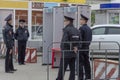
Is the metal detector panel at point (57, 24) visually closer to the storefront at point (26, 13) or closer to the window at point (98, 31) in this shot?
the window at point (98, 31)

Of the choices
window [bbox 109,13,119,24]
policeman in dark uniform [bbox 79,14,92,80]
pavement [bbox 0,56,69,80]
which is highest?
window [bbox 109,13,119,24]

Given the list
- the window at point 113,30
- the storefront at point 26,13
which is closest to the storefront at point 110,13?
the storefront at point 26,13

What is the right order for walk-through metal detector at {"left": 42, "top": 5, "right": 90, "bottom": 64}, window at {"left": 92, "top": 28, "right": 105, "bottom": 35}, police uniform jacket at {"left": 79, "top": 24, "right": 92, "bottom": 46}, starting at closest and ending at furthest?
police uniform jacket at {"left": 79, "top": 24, "right": 92, "bottom": 46} → walk-through metal detector at {"left": 42, "top": 5, "right": 90, "bottom": 64} → window at {"left": 92, "top": 28, "right": 105, "bottom": 35}

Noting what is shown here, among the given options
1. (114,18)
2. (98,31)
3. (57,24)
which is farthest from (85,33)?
(114,18)

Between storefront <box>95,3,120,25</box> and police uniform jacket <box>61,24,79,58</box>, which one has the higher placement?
storefront <box>95,3,120,25</box>

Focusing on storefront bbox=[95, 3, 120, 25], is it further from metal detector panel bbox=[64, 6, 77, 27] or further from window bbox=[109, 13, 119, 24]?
metal detector panel bbox=[64, 6, 77, 27]

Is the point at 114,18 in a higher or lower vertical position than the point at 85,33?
higher

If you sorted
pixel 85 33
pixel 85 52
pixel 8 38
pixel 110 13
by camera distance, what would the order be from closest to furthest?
pixel 85 52 < pixel 85 33 < pixel 8 38 < pixel 110 13

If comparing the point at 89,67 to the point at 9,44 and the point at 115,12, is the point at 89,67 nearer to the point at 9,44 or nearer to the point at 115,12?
the point at 9,44

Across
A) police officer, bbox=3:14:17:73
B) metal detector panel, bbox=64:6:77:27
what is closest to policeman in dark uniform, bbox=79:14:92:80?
police officer, bbox=3:14:17:73

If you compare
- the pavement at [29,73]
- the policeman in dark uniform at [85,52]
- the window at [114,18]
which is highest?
the window at [114,18]

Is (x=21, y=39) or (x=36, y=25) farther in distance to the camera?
(x=36, y=25)

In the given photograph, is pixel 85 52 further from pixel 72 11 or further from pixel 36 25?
pixel 36 25

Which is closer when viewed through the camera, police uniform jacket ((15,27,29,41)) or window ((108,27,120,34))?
police uniform jacket ((15,27,29,41))
